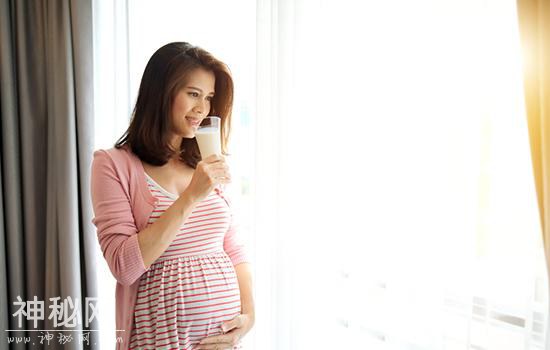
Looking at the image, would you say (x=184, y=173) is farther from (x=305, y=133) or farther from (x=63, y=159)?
(x=63, y=159)

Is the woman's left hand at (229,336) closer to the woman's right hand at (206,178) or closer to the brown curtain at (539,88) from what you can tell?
the woman's right hand at (206,178)

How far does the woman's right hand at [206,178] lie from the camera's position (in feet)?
3.48

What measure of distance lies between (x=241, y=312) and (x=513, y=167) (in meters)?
0.91

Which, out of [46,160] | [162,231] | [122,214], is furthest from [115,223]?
[46,160]

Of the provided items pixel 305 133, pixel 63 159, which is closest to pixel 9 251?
pixel 63 159

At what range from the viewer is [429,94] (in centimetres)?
110

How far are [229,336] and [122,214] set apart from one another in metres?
0.49

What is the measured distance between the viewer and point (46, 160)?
1.85 meters

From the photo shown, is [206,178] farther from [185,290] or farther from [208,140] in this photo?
[185,290]

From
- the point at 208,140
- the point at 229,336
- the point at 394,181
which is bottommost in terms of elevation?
the point at 229,336

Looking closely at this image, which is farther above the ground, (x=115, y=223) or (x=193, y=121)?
(x=193, y=121)

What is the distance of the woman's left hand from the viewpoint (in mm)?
1127

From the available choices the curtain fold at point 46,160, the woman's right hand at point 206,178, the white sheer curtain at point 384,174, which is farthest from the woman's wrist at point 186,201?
the curtain fold at point 46,160

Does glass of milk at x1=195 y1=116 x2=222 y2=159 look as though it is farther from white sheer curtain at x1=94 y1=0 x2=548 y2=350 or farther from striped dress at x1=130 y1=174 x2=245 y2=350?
white sheer curtain at x1=94 y1=0 x2=548 y2=350
